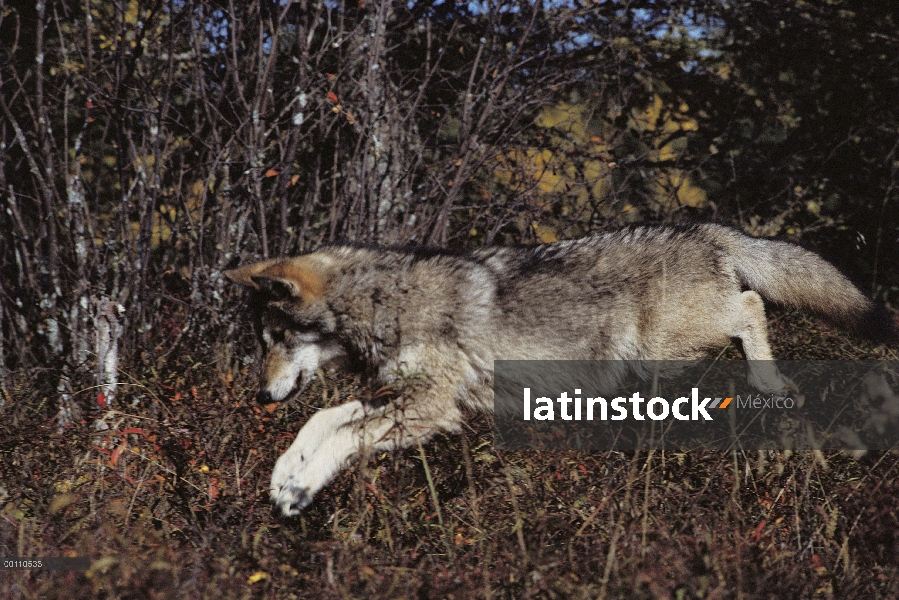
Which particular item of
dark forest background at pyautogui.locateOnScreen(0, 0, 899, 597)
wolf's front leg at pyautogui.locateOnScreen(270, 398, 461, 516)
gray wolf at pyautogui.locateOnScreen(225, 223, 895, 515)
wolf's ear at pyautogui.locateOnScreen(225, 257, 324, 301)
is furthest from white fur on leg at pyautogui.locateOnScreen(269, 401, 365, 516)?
wolf's ear at pyautogui.locateOnScreen(225, 257, 324, 301)

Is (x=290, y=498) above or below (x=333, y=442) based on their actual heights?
below

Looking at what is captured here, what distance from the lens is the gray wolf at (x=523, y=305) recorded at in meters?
4.23

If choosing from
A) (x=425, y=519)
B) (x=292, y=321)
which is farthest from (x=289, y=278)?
(x=425, y=519)

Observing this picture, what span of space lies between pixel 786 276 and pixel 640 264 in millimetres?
850

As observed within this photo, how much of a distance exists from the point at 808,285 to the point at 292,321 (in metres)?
2.93

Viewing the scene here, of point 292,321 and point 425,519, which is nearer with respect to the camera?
point 425,519

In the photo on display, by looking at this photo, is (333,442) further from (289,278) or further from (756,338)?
(756,338)

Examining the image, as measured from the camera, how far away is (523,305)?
443cm

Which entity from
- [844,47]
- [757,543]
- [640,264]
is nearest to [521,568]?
[757,543]

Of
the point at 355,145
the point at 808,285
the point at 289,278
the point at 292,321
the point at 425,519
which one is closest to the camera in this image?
the point at 425,519

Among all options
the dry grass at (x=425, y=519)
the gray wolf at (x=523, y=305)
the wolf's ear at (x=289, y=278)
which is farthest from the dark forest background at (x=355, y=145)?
the wolf's ear at (x=289, y=278)

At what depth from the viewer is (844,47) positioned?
25.7ft

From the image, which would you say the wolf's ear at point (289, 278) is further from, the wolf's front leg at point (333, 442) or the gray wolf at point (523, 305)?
the wolf's front leg at point (333, 442)

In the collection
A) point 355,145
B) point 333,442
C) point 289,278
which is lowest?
point 333,442
